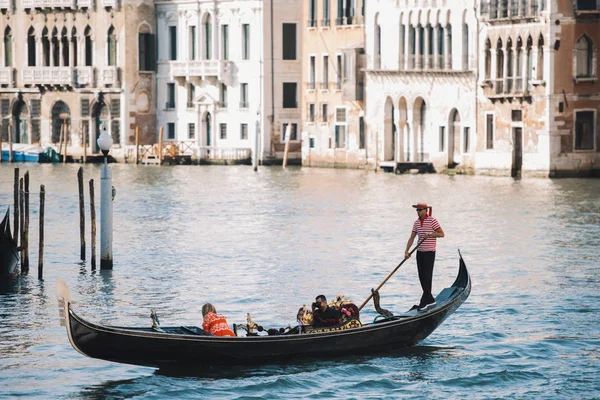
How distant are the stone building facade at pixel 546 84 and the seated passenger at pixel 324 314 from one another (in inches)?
1179

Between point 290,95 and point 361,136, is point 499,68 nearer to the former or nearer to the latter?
point 361,136

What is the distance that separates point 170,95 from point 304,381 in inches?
1880

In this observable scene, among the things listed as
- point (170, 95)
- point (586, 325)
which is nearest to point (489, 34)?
point (170, 95)

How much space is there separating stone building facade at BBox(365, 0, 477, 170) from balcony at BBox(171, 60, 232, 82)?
24.0ft

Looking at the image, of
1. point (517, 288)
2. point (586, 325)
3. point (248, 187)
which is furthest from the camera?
point (248, 187)

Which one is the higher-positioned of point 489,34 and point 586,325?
point 489,34

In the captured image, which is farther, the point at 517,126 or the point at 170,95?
the point at 170,95

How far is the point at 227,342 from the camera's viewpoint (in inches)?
744

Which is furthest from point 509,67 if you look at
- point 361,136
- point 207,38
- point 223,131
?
point 207,38

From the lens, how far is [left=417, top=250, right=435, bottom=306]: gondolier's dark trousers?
21.0 meters

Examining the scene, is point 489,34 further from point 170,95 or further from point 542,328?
point 542,328

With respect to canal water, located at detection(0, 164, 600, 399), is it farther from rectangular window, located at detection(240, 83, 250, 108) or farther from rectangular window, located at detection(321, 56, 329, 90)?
rectangular window, located at detection(240, 83, 250, 108)

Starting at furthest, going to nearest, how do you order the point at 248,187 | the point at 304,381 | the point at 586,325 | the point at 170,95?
1. the point at 170,95
2. the point at 248,187
3. the point at 586,325
4. the point at 304,381

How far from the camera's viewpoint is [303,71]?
61.4 meters
